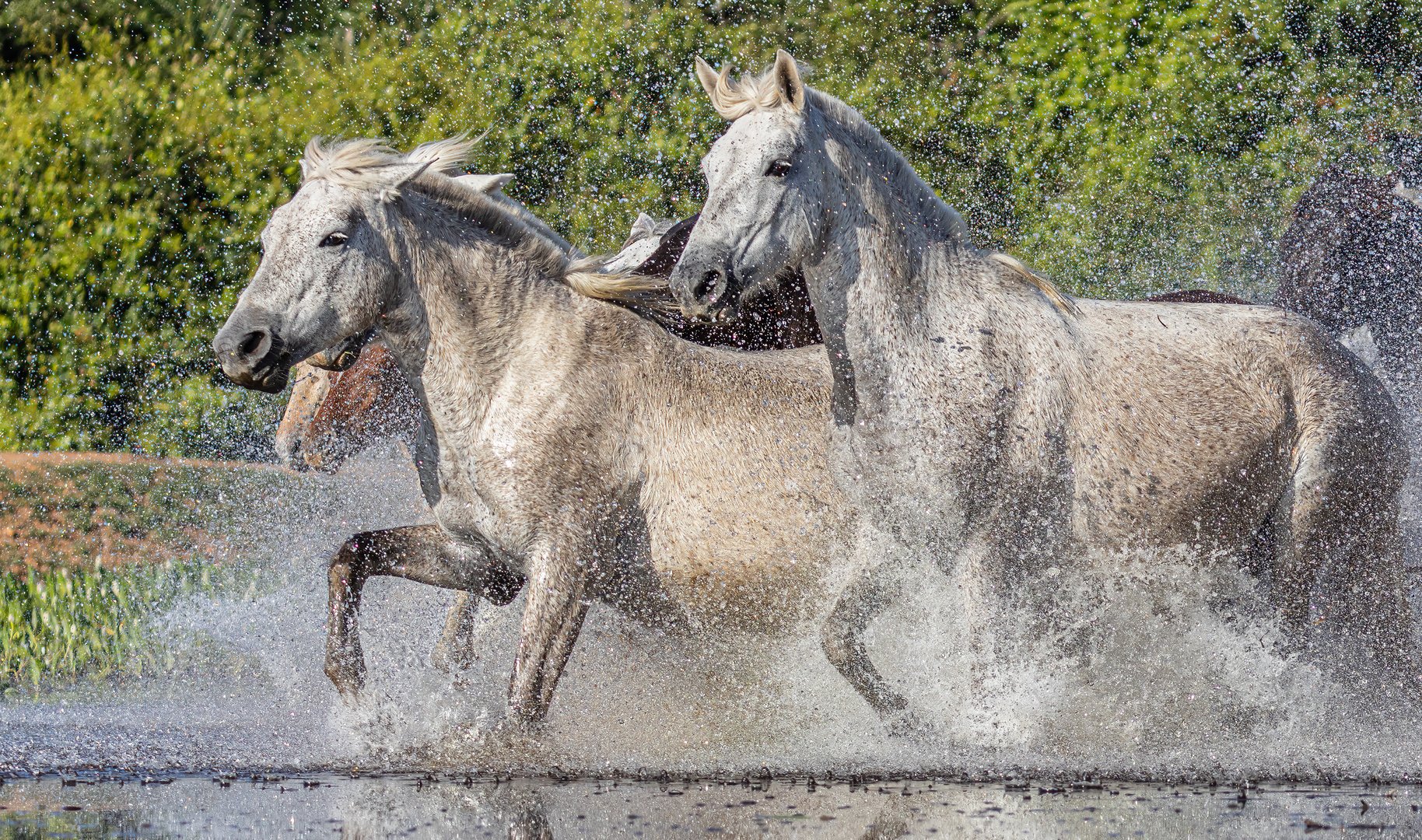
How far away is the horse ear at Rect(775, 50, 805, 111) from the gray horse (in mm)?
979

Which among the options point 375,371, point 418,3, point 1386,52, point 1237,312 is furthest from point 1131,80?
point 418,3

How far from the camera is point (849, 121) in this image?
17.3 ft

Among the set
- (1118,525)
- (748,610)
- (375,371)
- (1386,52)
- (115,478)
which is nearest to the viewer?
(1118,525)

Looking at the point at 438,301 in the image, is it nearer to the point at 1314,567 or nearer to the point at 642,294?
the point at 642,294

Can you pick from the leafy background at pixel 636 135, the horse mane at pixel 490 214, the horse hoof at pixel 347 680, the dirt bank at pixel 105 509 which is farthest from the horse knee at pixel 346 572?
the leafy background at pixel 636 135

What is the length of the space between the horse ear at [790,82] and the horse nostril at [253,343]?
5.49 feet

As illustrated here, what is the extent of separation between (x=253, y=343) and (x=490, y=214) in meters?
0.93

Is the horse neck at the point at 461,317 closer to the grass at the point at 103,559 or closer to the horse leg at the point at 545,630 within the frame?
the horse leg at the point at 545,630

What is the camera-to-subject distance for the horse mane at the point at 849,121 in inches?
203

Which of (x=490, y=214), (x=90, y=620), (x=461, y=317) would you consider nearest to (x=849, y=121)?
(x=490, y=214)

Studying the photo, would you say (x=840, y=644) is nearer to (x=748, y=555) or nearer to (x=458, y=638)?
(x=748, y=555)

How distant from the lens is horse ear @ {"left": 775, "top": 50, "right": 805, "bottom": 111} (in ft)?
16.6

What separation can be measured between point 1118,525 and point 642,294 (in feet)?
5.51

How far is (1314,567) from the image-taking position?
5.77 metres
